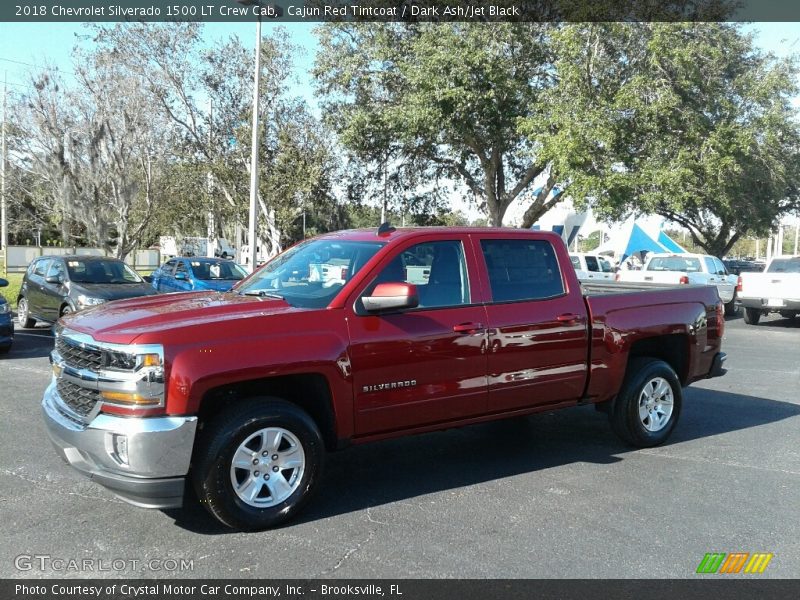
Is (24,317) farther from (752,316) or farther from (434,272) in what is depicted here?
(752,316)

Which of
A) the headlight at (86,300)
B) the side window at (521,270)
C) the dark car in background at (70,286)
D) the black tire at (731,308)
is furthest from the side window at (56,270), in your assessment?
the black tire at (731,308)

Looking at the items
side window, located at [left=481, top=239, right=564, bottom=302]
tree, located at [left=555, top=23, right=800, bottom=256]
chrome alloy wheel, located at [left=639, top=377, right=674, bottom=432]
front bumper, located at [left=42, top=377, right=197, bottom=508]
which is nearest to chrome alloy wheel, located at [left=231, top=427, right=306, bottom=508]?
front bumper, located at [left=42, top=377, right=197, bottom=508]

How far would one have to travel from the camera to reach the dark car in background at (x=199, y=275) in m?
17.3

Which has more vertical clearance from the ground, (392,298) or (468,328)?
(392,298)

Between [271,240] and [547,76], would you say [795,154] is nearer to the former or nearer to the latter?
[547,76]

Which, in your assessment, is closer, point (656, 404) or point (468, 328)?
point (468, 328)

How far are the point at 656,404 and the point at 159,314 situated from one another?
439 cm

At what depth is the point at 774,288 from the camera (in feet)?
57.9

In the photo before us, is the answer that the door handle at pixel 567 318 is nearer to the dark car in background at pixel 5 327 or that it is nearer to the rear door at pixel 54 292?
the dark car in background at pixel 5 327

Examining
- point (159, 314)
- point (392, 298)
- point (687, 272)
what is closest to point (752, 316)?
point (687, 272)

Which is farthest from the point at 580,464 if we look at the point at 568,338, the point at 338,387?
the point at 338,387

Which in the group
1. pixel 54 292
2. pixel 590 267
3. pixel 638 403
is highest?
pixel 590 267

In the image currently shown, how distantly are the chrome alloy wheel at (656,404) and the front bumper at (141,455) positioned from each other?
4.02m

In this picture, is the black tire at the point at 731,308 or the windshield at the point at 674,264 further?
the black tire at the point at 731,308
